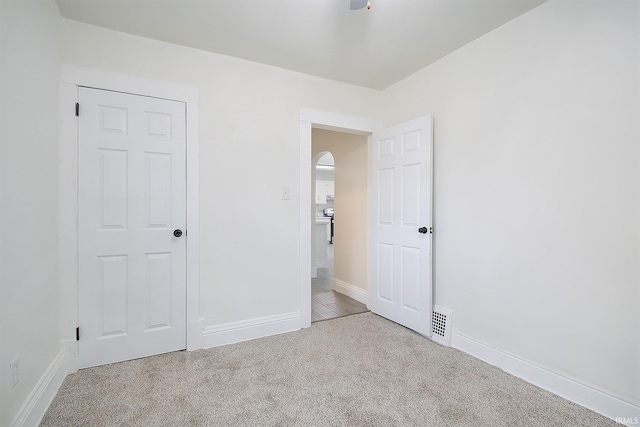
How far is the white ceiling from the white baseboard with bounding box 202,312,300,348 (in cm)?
231

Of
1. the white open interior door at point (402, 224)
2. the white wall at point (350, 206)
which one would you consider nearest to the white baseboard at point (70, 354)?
the white open interior door at point (402, 224)

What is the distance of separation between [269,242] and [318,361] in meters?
1.08

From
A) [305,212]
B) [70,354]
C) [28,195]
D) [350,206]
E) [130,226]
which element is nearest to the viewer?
[28,195]

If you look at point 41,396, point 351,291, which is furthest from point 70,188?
point 351,291

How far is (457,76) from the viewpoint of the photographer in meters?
2.45

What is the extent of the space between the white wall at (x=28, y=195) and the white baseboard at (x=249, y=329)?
99cm

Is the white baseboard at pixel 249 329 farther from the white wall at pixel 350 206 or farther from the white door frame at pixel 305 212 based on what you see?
the white wall at pixel 350 206

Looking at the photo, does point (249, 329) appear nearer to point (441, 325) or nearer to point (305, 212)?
point (305, 212)

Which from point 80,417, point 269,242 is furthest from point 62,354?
point 269,242

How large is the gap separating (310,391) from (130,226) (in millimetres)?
1728

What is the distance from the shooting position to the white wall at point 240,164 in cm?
235

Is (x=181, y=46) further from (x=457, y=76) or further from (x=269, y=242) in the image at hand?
(x=457, y=76)

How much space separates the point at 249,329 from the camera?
2588mm

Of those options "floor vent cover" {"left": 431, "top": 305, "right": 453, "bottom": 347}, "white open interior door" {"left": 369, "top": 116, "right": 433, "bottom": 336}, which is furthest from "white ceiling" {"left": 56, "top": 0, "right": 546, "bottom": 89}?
"floor vent cover" {"left": 431, "top": 305, "right": 453, "bottom": 347}
